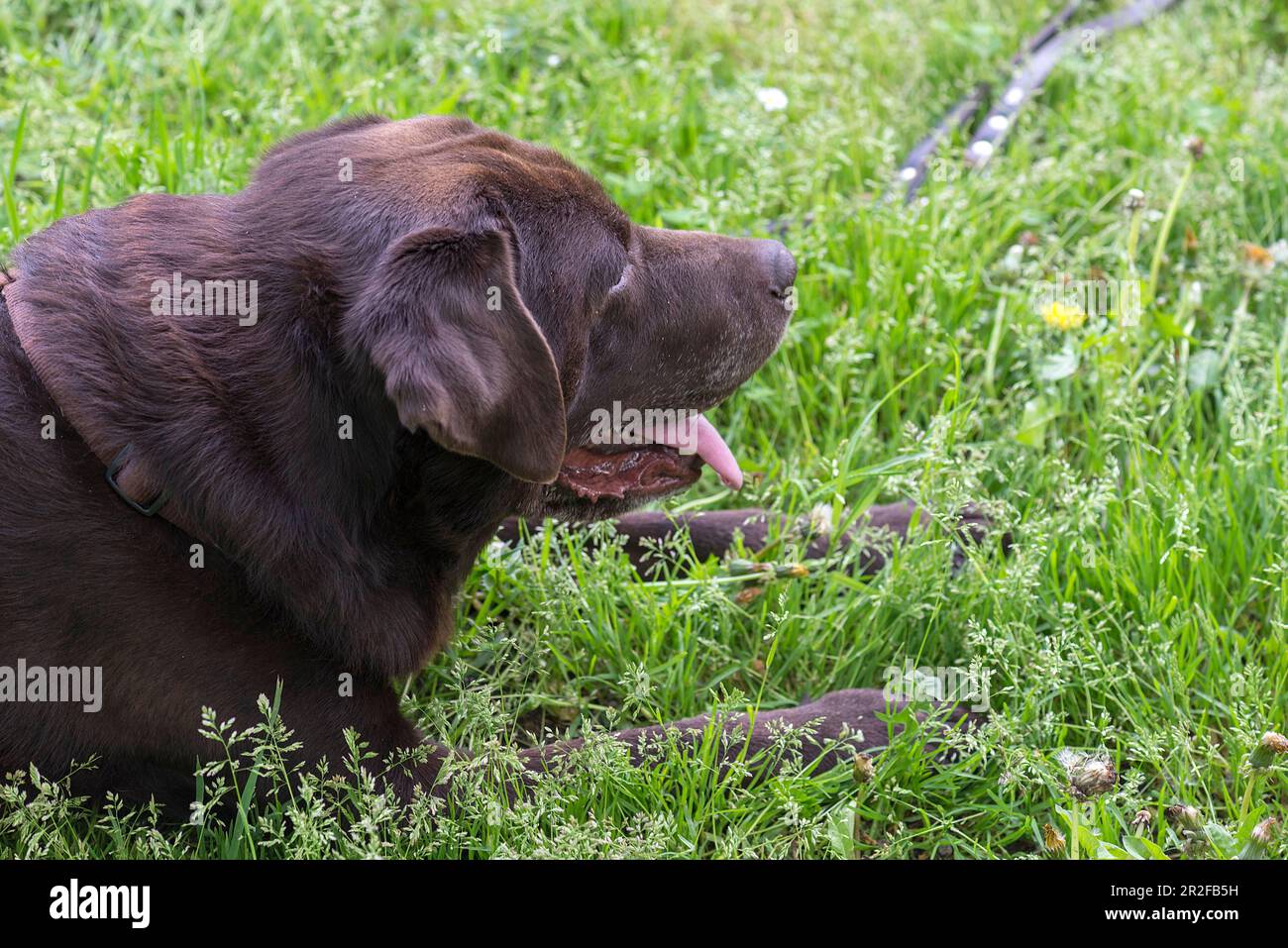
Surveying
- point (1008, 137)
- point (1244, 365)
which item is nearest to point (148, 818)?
point (1244, 365)

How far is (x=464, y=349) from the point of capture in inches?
89.2

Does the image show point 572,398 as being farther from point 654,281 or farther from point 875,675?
point 875,675

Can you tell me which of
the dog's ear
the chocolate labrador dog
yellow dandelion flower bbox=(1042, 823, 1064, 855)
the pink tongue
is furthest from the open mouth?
yellow dandelion flower bbox=(1042, 823, 1064, 855)

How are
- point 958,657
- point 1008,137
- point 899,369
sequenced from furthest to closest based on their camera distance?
point 1008,137
point 899,369
point 958,657

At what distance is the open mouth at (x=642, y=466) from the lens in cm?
291

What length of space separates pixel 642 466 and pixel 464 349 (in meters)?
0.83

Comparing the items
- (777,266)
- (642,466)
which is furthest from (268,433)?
(777,266)

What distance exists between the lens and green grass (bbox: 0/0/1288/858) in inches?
108

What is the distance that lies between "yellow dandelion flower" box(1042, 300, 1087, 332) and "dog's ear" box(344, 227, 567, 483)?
1871 mm

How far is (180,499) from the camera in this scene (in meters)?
2.36

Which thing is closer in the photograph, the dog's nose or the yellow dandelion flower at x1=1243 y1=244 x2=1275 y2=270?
the dog's nose

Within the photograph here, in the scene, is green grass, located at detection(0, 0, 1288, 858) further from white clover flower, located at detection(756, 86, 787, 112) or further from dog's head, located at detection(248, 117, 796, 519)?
dog's head, located at detection(248, 117, 796, 519)

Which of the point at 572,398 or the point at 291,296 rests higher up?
the point at 291,296

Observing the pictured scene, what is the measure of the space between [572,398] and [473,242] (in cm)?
42
